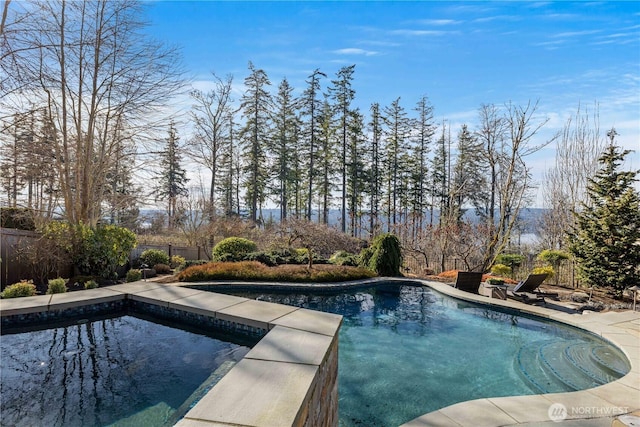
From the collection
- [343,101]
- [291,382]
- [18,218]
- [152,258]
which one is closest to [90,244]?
[18,218]

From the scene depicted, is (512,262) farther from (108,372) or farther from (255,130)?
(255,130)

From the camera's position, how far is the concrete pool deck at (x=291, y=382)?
1.91 m

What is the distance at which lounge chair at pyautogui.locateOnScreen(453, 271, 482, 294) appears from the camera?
8398 millimetres

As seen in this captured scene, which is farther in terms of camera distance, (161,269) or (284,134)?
(284,134)

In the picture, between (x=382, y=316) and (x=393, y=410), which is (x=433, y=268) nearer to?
(x=382, y=316)

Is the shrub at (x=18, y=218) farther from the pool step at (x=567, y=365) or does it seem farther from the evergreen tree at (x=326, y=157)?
the evergreen tree at (x=326, y=157)

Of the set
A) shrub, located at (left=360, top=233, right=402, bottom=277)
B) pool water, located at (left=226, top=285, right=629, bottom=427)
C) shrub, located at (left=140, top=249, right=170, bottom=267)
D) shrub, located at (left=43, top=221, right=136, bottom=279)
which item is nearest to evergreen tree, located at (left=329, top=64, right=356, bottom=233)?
shrub, located at (left=360, top=233, right=402, bottom=277)

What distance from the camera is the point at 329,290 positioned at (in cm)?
887

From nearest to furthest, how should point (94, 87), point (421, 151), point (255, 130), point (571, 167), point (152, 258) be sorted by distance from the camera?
point (94, 87)
point (152, 258)
point (571, 167)
point (255, 130)
point (421, 151)

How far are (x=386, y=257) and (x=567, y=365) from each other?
6364 millimetres

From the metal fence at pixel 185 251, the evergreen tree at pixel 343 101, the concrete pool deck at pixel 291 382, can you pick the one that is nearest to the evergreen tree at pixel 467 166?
the evergreen tree at pixel 343 101

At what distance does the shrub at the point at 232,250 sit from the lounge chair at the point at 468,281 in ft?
Result: 23.3

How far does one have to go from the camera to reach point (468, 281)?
842cm

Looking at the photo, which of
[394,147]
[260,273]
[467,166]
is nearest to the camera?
[260,273]
